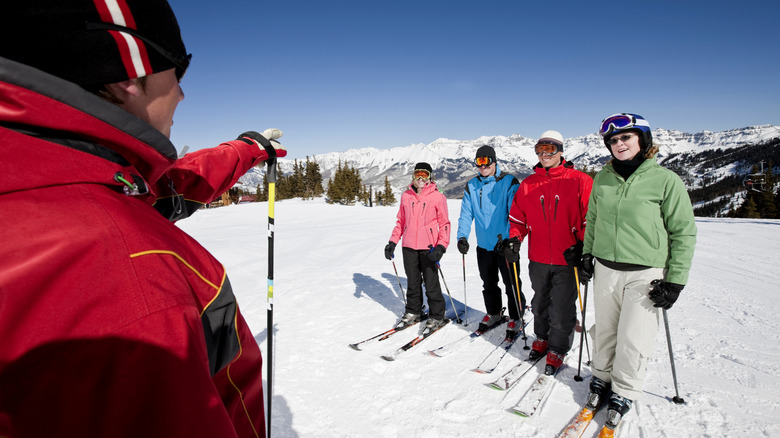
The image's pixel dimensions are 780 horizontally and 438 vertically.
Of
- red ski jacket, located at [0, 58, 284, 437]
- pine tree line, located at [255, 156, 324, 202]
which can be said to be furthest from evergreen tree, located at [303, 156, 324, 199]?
red ski jacket, located at [0, 58, 284, 437]

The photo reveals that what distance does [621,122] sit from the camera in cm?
312

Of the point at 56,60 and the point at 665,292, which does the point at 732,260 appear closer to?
the point at 665,292

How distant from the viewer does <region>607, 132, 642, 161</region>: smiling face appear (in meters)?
3.11

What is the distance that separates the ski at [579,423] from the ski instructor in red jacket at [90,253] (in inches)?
128

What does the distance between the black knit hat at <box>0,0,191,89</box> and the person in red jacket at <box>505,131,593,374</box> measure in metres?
3.97

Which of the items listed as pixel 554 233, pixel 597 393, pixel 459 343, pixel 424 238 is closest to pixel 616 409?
pixel 597 393

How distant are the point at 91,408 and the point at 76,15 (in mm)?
769

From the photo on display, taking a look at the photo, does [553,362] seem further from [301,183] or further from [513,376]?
[301,183]

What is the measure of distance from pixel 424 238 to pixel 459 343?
1.53 metres

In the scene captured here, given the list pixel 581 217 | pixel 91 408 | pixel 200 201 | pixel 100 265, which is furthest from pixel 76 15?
pixel 581 217

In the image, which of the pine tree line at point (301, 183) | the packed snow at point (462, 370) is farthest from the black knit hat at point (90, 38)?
the pine tree line at point (301, 183)

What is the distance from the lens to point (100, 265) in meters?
0.57

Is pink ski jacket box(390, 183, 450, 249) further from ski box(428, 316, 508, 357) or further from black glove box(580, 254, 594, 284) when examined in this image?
black glove box(580, 254, 594, 284)

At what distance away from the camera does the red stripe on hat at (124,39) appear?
30.4 inches
